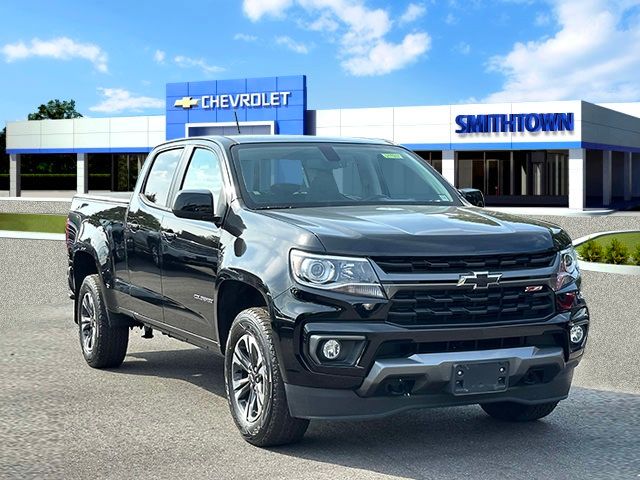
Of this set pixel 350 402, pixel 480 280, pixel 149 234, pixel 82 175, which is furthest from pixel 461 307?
pixel 82 175

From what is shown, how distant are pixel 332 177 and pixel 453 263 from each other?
68.9 inches

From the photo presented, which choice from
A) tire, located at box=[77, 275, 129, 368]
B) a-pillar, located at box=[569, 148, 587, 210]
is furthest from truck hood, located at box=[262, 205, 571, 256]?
a-pillar, located at box=[569, 148, 587, 210]

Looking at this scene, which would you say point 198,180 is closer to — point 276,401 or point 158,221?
point 158,221

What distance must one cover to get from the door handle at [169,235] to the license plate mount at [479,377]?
2.62 meters

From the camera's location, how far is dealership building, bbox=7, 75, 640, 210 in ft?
178

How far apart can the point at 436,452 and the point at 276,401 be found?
1027 millimetres

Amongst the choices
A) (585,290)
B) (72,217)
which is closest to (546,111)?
(585,290)

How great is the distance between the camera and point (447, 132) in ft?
186

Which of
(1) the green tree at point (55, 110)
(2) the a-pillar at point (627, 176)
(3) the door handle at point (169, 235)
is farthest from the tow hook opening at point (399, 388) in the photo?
(1) the green tree at point (55, 110)

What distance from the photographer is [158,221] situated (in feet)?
25.3

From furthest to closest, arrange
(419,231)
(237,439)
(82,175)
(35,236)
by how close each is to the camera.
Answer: (82,175) < (35,236) < (237,439) < (419,231)

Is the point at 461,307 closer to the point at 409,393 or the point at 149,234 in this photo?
the point at 409,393

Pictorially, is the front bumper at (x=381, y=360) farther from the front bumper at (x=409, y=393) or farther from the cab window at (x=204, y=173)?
the cab window at (x=204, y=173)

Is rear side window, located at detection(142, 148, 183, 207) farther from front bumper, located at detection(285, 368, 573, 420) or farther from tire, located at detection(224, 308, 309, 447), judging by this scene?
front bumper, located at detection(285, 368, 573, 420)
